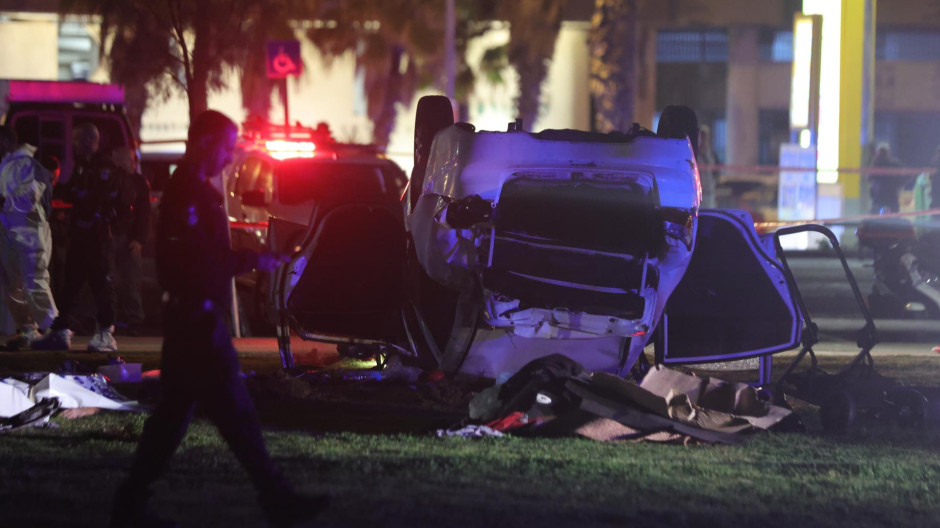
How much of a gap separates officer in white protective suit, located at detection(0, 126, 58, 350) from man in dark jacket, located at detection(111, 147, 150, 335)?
0.62 meters

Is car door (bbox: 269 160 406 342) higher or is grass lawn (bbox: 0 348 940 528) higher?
car door (bbox: 269 160 406 342)

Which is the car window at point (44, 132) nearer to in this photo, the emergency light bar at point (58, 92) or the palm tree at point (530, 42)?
the emergency light bar at point (58, 92)

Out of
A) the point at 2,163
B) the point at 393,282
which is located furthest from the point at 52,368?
the point at 393,282

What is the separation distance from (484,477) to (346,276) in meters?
2.80

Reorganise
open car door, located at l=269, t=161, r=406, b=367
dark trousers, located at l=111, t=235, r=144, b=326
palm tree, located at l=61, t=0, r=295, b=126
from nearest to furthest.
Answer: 1. open car door, located at l=269, t=161, r=406, b=367
2. dark trousers, located at l=111, t=235, r=144, b=326
3. palm tree, located at l=61, t=0, r=295, b=126

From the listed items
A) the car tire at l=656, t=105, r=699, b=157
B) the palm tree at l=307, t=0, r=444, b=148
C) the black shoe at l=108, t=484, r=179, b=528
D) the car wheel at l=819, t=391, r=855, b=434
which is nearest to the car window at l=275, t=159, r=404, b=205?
the car tire at l=656, t=105, r=699, b=157

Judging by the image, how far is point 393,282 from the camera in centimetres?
853

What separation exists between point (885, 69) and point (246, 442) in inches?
1388

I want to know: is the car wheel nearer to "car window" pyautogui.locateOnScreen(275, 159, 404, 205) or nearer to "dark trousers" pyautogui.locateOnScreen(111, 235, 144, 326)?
"car window" pyautogui.locateOnScreen(275, 159, 404, 205)

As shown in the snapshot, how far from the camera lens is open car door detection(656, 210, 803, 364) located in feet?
25.5

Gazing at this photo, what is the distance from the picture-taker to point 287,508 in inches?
193

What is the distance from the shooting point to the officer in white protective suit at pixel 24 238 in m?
10.4

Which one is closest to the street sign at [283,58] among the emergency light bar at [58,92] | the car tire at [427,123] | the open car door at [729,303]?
the emergency light bar at [58,92]

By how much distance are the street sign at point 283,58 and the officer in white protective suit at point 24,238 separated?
4063 millimetres
